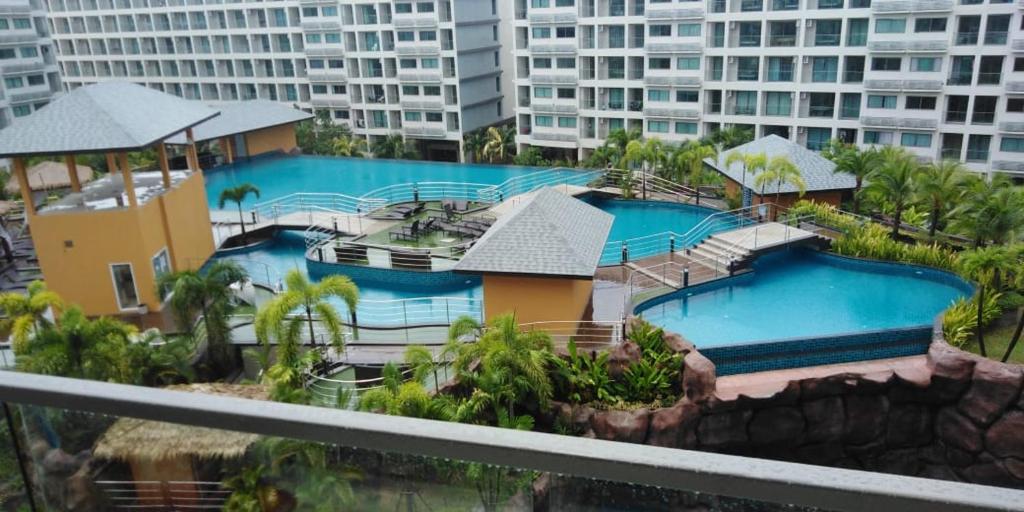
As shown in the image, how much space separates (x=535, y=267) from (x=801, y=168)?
13.1 m

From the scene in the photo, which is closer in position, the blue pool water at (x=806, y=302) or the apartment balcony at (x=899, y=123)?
the blue pool water at (x=806, y=302)

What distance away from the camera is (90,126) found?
59.5ft

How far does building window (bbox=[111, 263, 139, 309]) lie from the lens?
18.6m

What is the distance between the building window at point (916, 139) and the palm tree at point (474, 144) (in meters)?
23.2

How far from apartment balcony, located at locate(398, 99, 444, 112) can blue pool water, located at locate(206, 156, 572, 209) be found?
8972 millimetres

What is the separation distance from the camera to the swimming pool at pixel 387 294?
18375 mm

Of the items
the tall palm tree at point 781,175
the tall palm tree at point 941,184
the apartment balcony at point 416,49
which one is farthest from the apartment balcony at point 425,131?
the tall palm tree at point 941,184

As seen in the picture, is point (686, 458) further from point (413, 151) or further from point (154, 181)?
point (413, 151)

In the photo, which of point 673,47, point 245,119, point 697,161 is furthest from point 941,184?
point 245,119

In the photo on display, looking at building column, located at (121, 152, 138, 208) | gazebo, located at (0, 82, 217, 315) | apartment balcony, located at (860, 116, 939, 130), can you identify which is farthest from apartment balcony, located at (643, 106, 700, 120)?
building column, located at (121, 152, 138, 208)

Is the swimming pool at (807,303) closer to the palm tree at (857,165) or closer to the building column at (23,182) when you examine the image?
the palm tree at (857,165)

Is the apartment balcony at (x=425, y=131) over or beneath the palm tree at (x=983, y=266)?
beneath

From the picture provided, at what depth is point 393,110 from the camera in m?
47.7

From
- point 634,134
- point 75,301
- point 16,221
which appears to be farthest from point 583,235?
point 16,221
